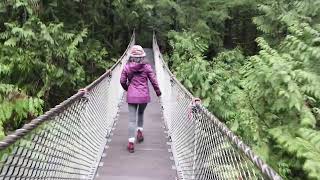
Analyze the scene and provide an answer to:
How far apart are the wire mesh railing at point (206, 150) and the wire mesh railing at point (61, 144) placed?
91 cm

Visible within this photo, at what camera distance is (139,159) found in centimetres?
517

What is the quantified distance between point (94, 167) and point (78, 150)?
0.72 meters

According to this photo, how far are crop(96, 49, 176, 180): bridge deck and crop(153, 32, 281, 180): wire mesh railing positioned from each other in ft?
0.52

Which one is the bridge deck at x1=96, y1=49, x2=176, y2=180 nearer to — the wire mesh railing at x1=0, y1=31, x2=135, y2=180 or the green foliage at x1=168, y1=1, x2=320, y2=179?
the wire mesh railing at x1=0, y1=31, x2=135, y2=180

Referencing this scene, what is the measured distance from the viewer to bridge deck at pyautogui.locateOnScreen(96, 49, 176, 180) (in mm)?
4598

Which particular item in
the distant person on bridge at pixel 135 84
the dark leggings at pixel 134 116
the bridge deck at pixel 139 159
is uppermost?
the distant person on bridge at pixel 135 84

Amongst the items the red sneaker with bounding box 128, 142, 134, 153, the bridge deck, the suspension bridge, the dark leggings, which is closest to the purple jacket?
the dark leggings

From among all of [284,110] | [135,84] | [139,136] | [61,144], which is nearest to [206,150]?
[61,144]

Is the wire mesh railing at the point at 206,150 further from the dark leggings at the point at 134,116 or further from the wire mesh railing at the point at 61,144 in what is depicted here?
the wire mesh railing at the point at 61,144

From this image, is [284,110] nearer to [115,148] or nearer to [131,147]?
[131,147]

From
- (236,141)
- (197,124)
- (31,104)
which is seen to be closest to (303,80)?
(197,124)

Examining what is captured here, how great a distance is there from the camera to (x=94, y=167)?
15.4ft

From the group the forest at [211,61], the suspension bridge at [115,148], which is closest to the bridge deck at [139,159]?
the suspension bridge at [115,148]

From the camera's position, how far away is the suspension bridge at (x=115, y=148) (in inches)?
93.7
